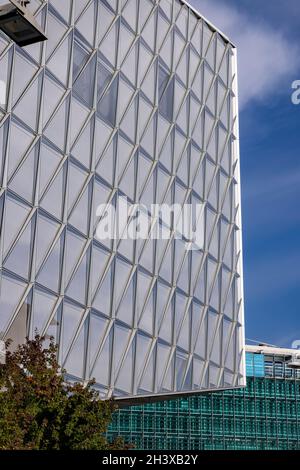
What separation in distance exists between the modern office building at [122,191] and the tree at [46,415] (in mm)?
7502

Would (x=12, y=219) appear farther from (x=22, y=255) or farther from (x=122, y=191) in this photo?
(x=122, y=191)

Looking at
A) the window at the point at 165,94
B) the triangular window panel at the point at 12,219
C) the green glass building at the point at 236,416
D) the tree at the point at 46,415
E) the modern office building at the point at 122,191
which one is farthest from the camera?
the green glass building at the point at 236,416

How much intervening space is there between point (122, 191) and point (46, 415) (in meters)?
17.8

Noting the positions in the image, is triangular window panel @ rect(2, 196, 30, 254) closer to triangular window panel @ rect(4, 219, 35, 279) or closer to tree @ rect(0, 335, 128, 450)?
triangular window panel @ rect(4, 219, 35, 279)

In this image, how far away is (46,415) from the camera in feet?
70.8

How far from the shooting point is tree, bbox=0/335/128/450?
20266mm

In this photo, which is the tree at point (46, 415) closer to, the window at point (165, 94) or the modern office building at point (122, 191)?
the modern office building at point (122, 191)

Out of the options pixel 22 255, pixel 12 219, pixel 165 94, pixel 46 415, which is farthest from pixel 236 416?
pixel 46 415

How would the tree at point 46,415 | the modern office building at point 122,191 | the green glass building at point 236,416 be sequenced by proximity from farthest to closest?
the green glass building at point 236,416, the modern office building at point 122,191, the tree at point 46,415

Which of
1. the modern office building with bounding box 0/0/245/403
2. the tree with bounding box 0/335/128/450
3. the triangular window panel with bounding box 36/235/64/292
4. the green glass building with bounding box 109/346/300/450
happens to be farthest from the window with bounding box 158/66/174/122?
the green glass building with bounding box 109/346/300/450

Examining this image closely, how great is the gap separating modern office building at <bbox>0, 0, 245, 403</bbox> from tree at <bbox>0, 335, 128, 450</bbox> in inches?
295

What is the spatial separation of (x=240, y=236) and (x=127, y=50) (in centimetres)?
1340

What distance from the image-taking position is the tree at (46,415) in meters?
20.3

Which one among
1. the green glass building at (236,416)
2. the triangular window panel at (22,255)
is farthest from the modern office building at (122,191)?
the green glass building at (236,416)
